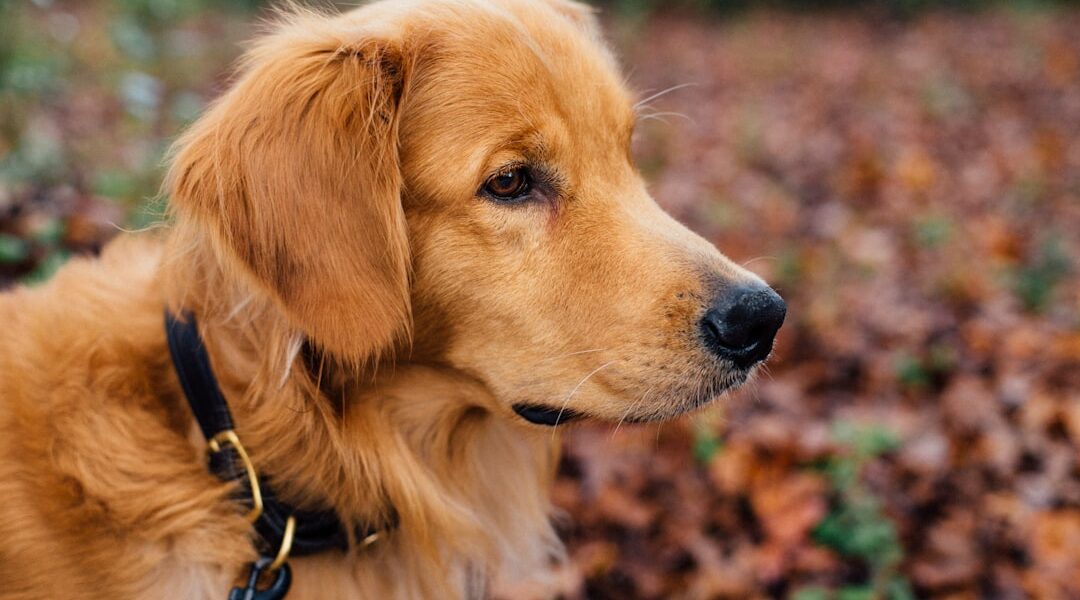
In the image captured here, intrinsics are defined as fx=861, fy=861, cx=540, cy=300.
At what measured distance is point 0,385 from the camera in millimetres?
2320

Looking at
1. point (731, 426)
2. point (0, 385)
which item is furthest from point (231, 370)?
point (731, 426)

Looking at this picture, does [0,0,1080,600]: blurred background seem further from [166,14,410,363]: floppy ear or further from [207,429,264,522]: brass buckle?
[207,429,264,522]: brass buckle

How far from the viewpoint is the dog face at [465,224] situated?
2.15 meters

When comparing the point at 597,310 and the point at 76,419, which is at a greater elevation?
the point at 597,310

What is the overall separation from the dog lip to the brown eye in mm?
586

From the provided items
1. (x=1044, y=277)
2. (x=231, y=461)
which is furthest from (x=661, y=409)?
(x=1044, y=277)

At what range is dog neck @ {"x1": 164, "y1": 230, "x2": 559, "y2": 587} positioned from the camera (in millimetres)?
2303

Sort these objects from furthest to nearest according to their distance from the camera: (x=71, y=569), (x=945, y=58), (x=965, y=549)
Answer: (x=945, y=58)
(x=965, y=549)
(x=71, y=569)

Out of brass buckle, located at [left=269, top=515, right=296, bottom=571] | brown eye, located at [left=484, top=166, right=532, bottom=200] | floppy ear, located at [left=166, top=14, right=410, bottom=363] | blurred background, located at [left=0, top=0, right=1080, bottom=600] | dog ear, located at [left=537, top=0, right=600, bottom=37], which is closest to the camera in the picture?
floppy ear, located at [left=166, top=14, right=410, bottom=363]

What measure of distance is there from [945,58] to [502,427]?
43.0 ft

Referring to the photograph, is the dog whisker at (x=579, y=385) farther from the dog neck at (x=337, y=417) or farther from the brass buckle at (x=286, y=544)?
the brass buckle at (x=286, y=544)

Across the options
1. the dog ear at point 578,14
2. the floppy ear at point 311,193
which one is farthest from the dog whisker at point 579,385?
the dog ear at point 578,14

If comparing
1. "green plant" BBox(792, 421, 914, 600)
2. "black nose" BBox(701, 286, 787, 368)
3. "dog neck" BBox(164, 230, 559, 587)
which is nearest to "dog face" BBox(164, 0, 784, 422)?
"black nose" BBox(701, 286, 787, 368)

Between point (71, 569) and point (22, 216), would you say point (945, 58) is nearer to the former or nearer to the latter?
point (22, 216)
